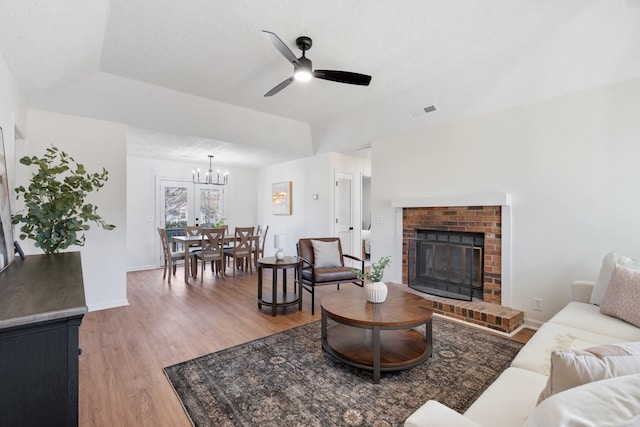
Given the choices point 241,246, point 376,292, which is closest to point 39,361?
point 376,292

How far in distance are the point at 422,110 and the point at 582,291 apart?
2.59m

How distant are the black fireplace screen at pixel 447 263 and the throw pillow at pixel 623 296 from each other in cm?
144

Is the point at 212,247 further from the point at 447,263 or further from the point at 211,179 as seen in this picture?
the point at 447,263

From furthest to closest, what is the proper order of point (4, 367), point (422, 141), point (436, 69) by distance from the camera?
point (422, 141) → point (436, 69) → point (4, 367)

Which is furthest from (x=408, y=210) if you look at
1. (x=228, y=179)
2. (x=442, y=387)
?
(x=228, y=179)

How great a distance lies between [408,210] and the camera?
4348 millimetres

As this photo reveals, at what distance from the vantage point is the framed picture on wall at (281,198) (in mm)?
6773

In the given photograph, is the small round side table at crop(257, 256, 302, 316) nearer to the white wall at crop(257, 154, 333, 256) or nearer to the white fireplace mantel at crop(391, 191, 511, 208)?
the white fireplace mantel at crop(391, 191, 511, 208)

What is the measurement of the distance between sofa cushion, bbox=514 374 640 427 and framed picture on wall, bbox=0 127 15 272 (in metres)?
2.59

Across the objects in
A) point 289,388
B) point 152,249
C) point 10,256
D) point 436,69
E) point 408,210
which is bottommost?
point 289,388

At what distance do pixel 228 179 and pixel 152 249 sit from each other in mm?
2406

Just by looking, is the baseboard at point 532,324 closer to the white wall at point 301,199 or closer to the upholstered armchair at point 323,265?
the upholstered armchair at point 323,265

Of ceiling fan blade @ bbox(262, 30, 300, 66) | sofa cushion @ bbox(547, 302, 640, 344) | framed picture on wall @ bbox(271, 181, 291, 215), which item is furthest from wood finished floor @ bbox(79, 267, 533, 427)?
ceiling fan blade @ bbox(262, 30, 300, 66)

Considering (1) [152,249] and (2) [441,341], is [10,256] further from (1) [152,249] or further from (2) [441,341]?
(1) [152,249]
